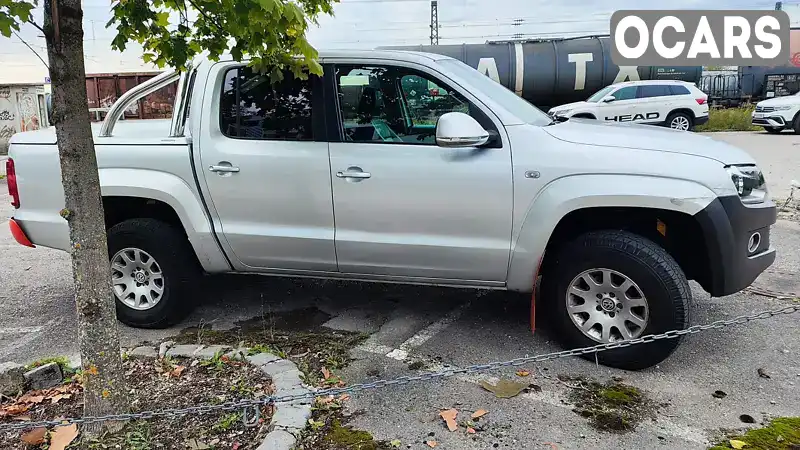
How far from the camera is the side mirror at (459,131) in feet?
12.3

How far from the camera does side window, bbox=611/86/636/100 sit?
18.2 metres

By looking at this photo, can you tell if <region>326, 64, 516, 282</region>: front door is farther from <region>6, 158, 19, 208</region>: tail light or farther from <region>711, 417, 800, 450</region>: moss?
<region>6, 158, 19, 208</region>: tail light

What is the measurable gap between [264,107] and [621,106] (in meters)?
15.7

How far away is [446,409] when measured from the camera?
11.3 feet

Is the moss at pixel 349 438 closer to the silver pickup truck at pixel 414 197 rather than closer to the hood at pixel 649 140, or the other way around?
the silver pickup truck at pixel 414 197

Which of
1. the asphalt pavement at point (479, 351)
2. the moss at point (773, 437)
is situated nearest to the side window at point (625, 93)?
the asphalt pavement at point (479, 351)

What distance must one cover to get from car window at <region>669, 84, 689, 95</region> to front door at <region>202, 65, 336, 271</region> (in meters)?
16.8

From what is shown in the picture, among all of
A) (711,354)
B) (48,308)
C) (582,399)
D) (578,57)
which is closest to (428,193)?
(582,399)

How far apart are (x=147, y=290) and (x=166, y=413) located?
1.96 m

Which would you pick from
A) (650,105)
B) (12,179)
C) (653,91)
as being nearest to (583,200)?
(12,179)

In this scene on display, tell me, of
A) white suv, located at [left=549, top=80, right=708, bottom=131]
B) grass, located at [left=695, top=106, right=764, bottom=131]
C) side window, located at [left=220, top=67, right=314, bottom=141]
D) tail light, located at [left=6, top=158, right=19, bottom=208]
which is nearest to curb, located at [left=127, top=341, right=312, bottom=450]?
side window, located at [left=220, top=67, right=314, bottom=141]

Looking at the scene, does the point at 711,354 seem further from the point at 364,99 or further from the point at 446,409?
the point at 364,99

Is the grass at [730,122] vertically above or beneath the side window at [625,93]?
beneath

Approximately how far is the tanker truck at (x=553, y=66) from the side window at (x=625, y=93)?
9.23 ft
